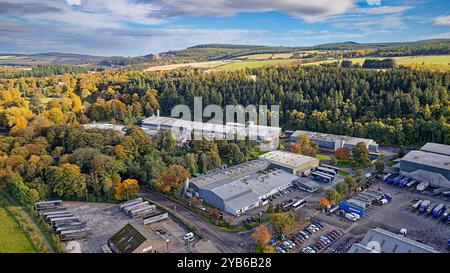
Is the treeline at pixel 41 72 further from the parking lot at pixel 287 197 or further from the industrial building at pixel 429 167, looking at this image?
the industrial building at pixel 429 167

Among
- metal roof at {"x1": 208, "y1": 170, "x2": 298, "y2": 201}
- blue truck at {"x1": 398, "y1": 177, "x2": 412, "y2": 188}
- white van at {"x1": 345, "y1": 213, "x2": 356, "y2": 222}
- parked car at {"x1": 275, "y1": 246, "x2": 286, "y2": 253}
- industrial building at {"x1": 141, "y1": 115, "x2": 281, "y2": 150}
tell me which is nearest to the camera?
parked car at {"x1": 275, "y1": 246, "x2": 286, "y2": 253}

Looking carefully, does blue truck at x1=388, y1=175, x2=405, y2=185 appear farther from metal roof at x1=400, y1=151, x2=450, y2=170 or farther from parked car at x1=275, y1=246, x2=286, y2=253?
parked car at x1=275, y1=246, x2=286, y2=253

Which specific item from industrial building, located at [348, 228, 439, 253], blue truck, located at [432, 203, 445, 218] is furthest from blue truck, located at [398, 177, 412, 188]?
industrial building, located at [348, 228, 439, 253]

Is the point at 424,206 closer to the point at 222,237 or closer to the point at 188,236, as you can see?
the point at 222,237

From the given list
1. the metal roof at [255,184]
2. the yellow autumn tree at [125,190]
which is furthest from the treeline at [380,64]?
the yellow autumn tree at [125,190]

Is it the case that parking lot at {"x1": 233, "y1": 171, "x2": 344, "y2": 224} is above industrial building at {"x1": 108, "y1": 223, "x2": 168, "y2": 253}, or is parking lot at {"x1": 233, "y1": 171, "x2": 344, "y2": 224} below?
below

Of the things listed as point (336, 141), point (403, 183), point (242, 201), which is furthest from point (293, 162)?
point (403, 183)
